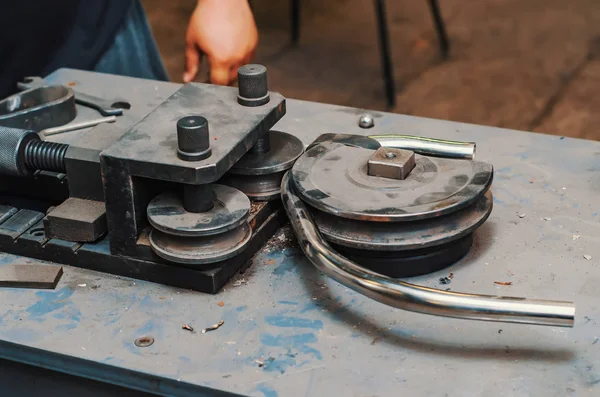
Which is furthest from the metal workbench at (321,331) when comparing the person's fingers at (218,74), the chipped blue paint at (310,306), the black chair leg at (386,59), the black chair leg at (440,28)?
the black chair leg at (440,28)

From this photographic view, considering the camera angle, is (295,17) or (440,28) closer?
(440,28)

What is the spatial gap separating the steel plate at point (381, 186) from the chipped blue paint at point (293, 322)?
0.11m

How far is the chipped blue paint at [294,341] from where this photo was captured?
0.71 m

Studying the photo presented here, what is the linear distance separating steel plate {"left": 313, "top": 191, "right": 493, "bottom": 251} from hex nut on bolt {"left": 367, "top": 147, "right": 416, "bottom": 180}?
68 mm

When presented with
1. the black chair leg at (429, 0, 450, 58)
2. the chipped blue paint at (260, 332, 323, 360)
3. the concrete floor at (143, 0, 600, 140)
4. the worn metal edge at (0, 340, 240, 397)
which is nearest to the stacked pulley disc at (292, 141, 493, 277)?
the chipped blue paint at (260, 332, 323, 360)

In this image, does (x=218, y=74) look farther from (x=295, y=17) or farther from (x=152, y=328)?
(x=295, y=17)

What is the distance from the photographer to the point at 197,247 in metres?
0.77

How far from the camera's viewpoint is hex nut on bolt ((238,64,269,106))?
0.87m

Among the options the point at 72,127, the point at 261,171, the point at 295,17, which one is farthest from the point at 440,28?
the point at 261,171

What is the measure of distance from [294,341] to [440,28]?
2.58m

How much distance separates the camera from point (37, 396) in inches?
30.3

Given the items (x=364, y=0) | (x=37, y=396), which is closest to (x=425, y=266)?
(x=37, y=396)

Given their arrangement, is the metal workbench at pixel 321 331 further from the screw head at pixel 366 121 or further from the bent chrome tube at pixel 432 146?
the screw head at pixel 366 121

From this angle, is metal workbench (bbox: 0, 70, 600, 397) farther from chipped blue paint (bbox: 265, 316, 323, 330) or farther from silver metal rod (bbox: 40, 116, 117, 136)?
silver metal rod (bbox: 40, 116, 117, 136)
